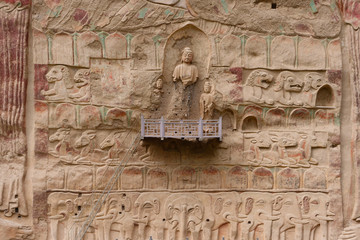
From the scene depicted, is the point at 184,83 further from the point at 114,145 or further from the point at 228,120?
the point at 114,145

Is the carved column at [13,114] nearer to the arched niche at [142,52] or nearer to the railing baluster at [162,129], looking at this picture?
the arched niche at [142,52]

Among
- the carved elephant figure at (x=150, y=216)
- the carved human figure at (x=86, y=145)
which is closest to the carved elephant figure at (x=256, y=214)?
the carved elephant figure at (x=150, y=216)

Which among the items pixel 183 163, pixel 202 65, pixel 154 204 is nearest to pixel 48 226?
pixel 154 204

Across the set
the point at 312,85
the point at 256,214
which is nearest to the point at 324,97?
the point at 312,85

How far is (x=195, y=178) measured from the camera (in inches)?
393

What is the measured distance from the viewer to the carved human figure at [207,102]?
9836 millimetres

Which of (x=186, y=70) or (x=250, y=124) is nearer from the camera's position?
(x=186, y=70)

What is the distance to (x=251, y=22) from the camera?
995 centimetres

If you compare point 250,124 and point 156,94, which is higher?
point 156,94

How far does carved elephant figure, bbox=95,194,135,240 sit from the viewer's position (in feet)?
32.1

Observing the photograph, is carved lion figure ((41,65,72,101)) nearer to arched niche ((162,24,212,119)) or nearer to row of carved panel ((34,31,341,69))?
row of carved panel ((34,31,341,69))

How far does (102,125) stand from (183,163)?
139cm

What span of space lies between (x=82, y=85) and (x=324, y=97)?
382 centimetres

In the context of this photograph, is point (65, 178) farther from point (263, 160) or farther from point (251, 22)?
point (251, 22)
